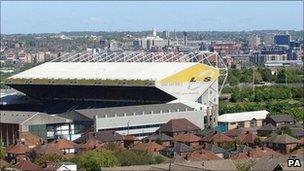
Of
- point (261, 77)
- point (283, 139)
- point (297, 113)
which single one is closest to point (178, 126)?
point (283, 139)

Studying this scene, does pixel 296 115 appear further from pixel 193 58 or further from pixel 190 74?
pixel 193 58

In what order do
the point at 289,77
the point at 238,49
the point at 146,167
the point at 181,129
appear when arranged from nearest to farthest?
the point at 146,167 < the point at 181,129 < the point at 289,77 < the point at 238,49

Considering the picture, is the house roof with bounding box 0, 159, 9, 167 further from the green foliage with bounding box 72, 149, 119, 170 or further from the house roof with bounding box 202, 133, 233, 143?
the house roof with bounding box 202, 133, 233, 143

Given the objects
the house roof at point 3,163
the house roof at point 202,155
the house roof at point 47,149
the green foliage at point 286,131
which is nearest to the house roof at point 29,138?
the house roof at point 47,149

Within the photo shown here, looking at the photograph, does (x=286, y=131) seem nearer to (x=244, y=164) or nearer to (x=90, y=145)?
(x=90, y=145)

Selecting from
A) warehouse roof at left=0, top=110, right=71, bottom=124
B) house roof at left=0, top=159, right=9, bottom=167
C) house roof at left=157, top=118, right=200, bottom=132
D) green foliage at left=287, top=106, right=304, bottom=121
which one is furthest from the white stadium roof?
house roof at left=0, top=159, right=9, bottom=167

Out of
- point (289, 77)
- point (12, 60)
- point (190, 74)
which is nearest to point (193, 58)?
point (190, 74)
